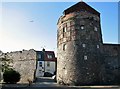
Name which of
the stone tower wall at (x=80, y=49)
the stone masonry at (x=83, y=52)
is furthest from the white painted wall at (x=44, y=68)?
the stone tower wall at (x=80, y=49)

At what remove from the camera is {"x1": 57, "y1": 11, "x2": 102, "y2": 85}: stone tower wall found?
36406mm

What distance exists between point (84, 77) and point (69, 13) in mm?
11432

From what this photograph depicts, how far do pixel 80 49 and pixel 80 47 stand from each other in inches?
13.0

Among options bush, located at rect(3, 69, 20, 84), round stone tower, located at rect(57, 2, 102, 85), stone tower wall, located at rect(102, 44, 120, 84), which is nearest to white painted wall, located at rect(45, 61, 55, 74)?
round stone tower, located at rect(57, 2, 102, 85)

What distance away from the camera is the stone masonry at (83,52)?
120ft

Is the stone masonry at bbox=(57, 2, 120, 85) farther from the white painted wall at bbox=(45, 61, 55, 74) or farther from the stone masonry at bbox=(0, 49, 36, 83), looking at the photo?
the white painted wall at bbox=(45, 61, 55, 74)

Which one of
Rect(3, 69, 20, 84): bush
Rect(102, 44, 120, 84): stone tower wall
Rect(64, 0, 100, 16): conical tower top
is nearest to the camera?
Rect(3, 69, 20, 84): bush

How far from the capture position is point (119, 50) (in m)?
40.8

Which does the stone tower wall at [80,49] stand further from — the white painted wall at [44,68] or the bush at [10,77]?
Answer: the white painted wall at [44,68]

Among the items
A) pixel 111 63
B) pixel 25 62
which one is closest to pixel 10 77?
pixel 111 63

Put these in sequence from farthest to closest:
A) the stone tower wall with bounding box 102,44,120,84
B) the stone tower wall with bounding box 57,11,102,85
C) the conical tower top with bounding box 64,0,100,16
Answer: the conical tower top with bounding box 64,0,100,16 → the stone tower wall with bounding box 102,44,120,84 → the stone tower wall with bounding box 57,11,102,85

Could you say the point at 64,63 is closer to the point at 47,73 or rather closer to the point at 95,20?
the point at 95,20

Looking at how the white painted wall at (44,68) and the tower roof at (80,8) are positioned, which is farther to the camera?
the white painted wall at (44,68)

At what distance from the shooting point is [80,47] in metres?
36.9
